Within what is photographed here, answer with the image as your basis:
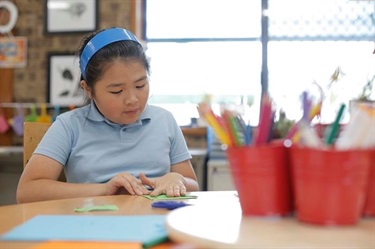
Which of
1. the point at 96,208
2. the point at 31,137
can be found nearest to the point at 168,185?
the point at 96,208

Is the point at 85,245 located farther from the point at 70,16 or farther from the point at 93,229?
the point at 70,16

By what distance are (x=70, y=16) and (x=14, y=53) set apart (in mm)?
501

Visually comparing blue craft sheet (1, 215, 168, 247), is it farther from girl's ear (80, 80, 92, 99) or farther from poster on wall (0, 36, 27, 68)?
poster on wall (0, 36, 27, 68)

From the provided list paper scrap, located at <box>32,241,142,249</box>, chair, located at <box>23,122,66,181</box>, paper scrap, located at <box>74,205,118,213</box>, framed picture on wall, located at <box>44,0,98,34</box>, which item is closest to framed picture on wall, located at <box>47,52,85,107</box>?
framed picture on wall, located at <box>44,0,98,34</box>

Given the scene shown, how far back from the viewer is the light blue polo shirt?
1483 mm

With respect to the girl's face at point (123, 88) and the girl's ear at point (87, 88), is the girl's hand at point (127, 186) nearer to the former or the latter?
the girl's face at point (123, 88)

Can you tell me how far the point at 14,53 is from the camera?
12.0 ft

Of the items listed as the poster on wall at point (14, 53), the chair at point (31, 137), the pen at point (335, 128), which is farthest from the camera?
the poster on wall at point (14, 53)

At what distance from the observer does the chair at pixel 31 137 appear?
1572 millimetres

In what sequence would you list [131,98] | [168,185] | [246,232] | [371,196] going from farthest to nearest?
[131,98]
[168,185]
[371,196]
[246,232]

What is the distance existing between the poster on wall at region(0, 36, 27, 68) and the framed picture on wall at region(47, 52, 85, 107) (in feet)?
0.68

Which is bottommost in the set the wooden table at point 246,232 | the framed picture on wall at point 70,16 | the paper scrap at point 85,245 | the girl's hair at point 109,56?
the paper scrap at point 85,245

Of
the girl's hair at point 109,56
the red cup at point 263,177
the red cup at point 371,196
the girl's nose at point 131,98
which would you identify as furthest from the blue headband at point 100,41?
the red cup at point 371,196

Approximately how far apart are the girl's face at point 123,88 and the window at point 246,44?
201 cm
